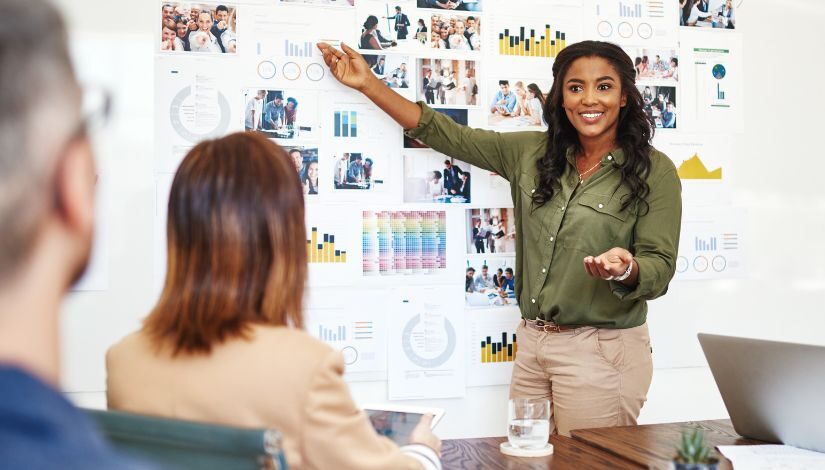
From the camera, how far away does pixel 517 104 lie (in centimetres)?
288

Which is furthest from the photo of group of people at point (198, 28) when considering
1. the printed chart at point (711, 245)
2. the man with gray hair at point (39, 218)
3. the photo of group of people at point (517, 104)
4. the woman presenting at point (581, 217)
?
the man with gray hair at point (39, 218)

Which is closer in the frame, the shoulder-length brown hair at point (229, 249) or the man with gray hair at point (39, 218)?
the man with gray hair at point (39, 218)

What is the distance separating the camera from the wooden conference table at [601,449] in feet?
5.45

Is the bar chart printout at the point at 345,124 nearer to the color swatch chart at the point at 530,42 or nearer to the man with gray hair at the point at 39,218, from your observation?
the color swatch chart at the point at 530,42

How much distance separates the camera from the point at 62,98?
1.91 ft

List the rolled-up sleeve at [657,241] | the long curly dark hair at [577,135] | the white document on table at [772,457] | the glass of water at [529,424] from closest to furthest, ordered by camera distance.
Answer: the white document on table at [772,457], the glass of water at [529,424], the rolled-up sleeve at [657,241], the long curly dark hair at [577,135]

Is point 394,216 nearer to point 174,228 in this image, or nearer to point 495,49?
point 495,49

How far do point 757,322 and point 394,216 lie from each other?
147cm

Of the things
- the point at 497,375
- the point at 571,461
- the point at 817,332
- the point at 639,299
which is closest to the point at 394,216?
the point at 497,375

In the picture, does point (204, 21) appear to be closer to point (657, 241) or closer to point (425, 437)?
point (657, 241)

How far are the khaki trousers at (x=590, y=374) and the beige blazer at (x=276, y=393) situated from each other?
136cm

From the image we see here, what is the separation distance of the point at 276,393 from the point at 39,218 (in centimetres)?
60

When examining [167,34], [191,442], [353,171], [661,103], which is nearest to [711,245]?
[661,103]

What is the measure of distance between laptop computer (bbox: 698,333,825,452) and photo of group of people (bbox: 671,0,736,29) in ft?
5.56
